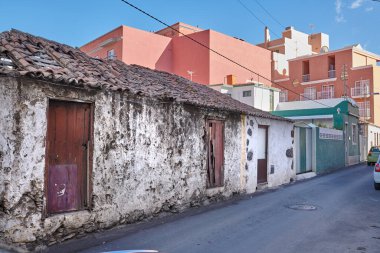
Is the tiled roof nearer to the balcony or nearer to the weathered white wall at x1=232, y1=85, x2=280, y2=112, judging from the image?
the weathered white wall at x1=232, y1=85, x2=280, y2=112

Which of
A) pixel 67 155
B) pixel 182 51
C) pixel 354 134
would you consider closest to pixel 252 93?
pixel 182 51

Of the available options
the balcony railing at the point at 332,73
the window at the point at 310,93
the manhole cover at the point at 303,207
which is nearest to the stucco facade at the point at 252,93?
the window at the point at 310,93

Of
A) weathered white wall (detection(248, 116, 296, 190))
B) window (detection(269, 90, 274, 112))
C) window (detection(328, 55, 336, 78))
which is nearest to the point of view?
weathered white wall (detection(248, 116, 296, 190))

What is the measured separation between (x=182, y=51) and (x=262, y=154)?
78.9 ft

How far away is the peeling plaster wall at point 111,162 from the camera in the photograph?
583 cm

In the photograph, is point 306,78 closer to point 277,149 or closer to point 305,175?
point 305,175

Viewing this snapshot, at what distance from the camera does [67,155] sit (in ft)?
22.5

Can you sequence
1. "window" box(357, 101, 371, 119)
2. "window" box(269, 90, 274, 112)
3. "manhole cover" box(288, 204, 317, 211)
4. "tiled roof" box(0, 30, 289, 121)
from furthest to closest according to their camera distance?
"window" box(357, 101, 371, 119)
"window" box(269, 90, 274, 112)
"manhole cover" box(288, 204, 317, 211)
"tiled roof" box(0, 30, 289, 121)

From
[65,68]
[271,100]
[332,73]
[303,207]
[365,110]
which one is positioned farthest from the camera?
[332,73]

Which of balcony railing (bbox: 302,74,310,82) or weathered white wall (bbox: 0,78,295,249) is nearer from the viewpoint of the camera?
weathered white wall (bbox: 0,78,295,249)

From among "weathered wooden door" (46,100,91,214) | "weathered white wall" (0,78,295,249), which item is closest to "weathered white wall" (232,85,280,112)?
"weathered white wall" (0,78,295,249)

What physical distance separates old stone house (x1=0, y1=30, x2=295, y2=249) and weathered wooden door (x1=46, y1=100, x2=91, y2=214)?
19 millimetres

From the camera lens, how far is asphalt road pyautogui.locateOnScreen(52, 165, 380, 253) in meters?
6.30

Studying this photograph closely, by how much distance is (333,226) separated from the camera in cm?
786
